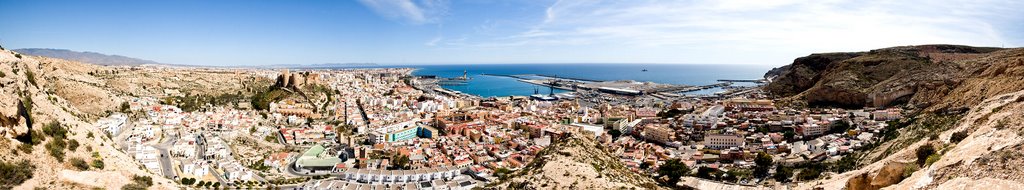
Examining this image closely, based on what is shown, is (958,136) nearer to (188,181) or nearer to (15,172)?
(15,172)

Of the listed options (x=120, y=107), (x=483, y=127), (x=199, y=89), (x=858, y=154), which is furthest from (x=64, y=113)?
(x=199, y=89)

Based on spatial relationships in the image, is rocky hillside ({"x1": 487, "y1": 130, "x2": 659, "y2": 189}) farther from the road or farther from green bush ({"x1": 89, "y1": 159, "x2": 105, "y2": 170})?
the road

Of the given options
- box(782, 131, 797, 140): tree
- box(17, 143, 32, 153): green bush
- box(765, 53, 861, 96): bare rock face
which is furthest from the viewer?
Answer: box(765, 53, 861, 96): bare rock face

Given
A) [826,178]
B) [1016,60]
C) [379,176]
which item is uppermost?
[1016,60]

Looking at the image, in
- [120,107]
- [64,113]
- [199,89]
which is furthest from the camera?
[199,89]

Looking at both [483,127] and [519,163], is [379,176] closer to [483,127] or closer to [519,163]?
[519,163]

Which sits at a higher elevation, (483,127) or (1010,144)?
(1010,144)

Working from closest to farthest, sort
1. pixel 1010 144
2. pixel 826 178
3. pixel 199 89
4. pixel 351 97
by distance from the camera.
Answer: pixel 1010 144, pixel 826 178, pixel 199 89, pixel 351 97

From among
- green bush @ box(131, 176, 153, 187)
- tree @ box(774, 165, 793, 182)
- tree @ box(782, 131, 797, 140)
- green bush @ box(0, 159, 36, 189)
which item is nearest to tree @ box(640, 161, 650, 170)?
tree @ box(774, 165, 793, 182)

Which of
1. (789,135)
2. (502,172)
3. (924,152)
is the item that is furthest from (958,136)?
(502,172)
